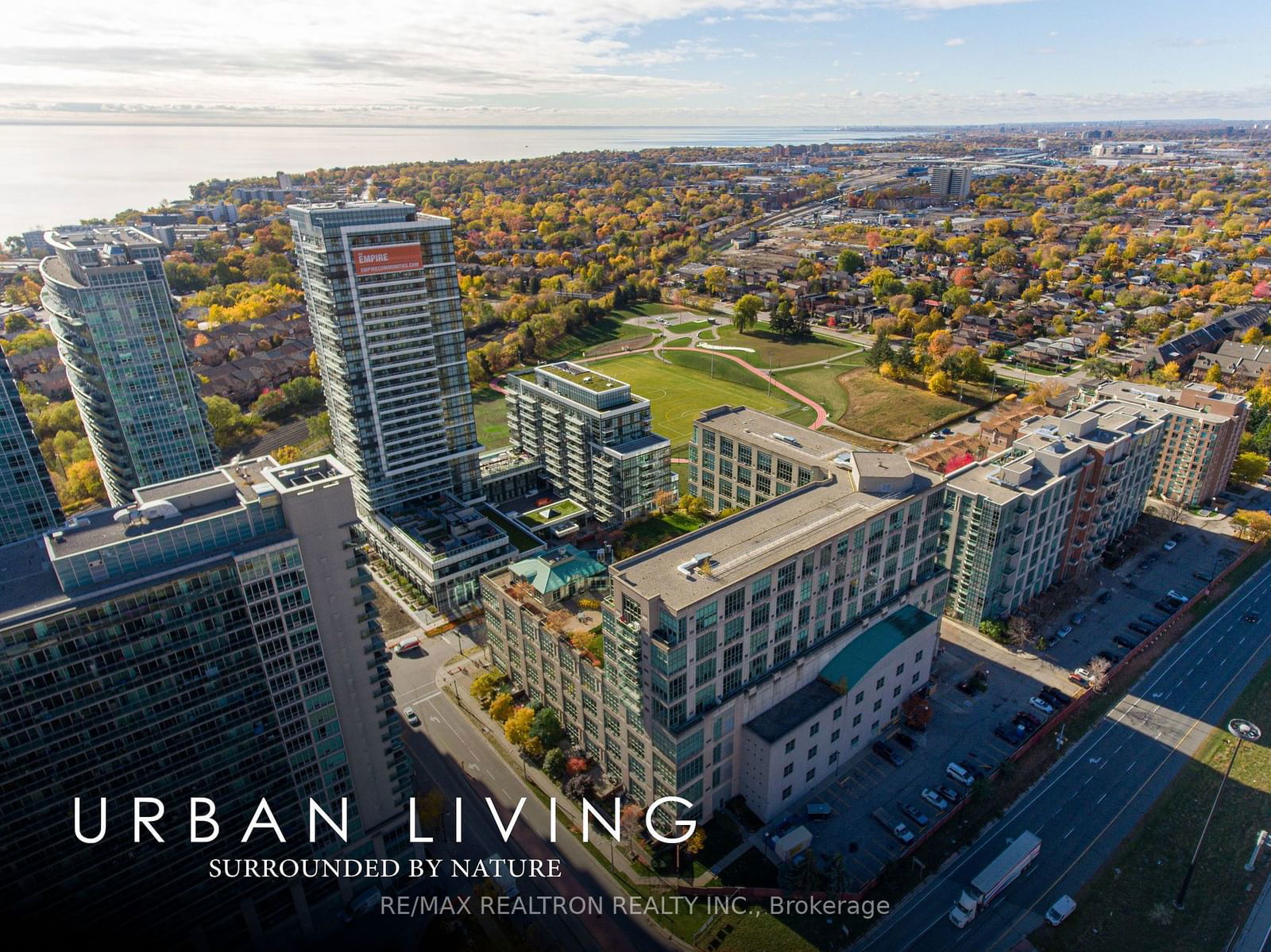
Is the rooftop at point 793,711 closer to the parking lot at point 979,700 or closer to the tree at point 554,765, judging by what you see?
the parking lot at point 979,700

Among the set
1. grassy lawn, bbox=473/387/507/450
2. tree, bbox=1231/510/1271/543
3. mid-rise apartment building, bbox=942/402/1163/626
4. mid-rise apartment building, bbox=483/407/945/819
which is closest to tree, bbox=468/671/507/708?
mid-rise apartment building, bbox=483/407/945/819

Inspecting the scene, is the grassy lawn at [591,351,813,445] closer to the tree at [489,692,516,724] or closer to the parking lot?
the parking lot

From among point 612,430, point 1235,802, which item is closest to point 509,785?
point 612,430

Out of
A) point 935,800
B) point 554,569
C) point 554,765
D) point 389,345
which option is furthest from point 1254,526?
point 389,345

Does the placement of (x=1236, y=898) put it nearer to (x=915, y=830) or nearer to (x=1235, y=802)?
(x=1235, y=802)

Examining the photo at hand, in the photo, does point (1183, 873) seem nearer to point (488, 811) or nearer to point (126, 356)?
point (488, 811)

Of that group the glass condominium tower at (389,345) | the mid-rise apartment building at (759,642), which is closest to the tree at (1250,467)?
the mid-rise apartment building at (759,642)
